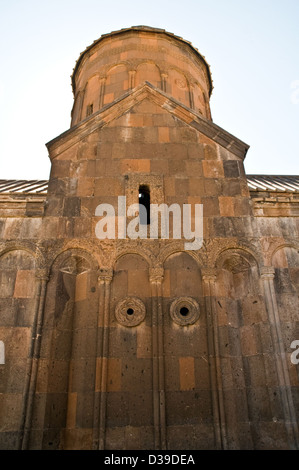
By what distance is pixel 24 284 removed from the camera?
20.2 ft

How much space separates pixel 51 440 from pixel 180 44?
39.4 ft

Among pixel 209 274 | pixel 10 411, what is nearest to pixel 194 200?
pixel 209 274

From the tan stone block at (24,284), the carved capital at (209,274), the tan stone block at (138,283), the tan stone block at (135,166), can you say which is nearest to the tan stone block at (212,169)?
the tan stone block at (135,166)

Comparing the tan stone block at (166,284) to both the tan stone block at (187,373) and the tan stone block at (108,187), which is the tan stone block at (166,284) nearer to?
the tan stone block at (187,373)

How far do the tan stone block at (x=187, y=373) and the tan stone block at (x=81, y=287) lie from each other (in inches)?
79.7

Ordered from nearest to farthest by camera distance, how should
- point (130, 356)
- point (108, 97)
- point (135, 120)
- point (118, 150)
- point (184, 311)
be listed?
point (130, 356) → point (184, 311) → point (118, 150) → point (135, 120) → point (108, 97)

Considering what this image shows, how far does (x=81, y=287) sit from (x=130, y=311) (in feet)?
3.36

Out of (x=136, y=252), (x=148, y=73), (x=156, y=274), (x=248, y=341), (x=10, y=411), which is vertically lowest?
(x=10, y=411)

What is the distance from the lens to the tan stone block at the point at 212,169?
282 inches

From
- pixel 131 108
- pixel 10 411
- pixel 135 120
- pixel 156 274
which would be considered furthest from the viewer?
pixel 131 108

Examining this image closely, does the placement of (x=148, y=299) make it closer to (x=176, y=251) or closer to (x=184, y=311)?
(x=184, y=311)

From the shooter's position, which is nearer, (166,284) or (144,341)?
(144,341)

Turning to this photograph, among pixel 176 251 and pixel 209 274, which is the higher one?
pixel 176 251

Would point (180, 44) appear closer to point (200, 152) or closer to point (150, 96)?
point (150, 96)
